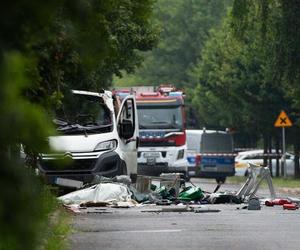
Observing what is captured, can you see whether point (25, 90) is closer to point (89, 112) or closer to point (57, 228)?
point (57, 228)

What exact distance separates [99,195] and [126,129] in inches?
167

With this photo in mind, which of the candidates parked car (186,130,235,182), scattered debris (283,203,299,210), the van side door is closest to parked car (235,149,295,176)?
parked car (186,130,235,182)

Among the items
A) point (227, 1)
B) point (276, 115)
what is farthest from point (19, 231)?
point (227, 1)

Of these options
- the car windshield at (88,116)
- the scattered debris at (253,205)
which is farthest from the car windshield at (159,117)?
the scattered debris at (253,205)

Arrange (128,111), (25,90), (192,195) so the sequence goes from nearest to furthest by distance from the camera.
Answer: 1. (25,90)
2. (192,195)
3. (128,111)

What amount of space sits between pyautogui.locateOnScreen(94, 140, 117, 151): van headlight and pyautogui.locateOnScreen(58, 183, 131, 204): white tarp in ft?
7.80

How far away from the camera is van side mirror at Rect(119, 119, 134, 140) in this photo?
23000 mm

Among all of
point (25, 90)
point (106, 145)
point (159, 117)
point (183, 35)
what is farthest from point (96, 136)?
point (183, 35)

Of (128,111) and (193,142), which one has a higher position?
(128,111)

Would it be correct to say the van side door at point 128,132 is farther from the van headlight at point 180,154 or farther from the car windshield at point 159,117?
the van headlight at point 180,154

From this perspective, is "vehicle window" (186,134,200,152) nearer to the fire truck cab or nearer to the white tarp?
the fire truck cab

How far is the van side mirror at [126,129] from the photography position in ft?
75.5

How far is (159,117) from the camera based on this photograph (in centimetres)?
3500

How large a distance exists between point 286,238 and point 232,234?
2.74 ft
